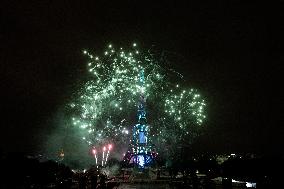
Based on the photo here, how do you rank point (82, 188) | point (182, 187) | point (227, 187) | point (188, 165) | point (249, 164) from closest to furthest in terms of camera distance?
point (227, 187) < point (82, 188) < point (182, 187) < point (249, 164) < point (188, 165)

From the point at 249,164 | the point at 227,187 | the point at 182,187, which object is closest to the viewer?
the point at 227,187

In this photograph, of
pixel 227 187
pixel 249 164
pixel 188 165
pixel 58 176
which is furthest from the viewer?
pixel 188 165

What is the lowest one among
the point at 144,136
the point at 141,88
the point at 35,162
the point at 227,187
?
the point at 227,187

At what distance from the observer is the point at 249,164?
132 feet

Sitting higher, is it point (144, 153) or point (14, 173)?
point (144, 153)

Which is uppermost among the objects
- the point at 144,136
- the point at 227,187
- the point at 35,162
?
the point at 144,136

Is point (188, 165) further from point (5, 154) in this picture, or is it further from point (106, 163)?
point (5, 154)

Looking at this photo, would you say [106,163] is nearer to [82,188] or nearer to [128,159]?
[128,159]

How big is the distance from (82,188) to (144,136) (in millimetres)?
29077

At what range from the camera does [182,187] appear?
1059 inches

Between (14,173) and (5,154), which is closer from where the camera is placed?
(14,173)

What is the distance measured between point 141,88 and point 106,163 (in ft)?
52.2

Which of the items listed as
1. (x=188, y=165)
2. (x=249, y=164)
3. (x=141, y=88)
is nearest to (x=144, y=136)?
(x=188, y=165)

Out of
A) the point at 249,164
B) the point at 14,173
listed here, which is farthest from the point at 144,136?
the point at 14,173
